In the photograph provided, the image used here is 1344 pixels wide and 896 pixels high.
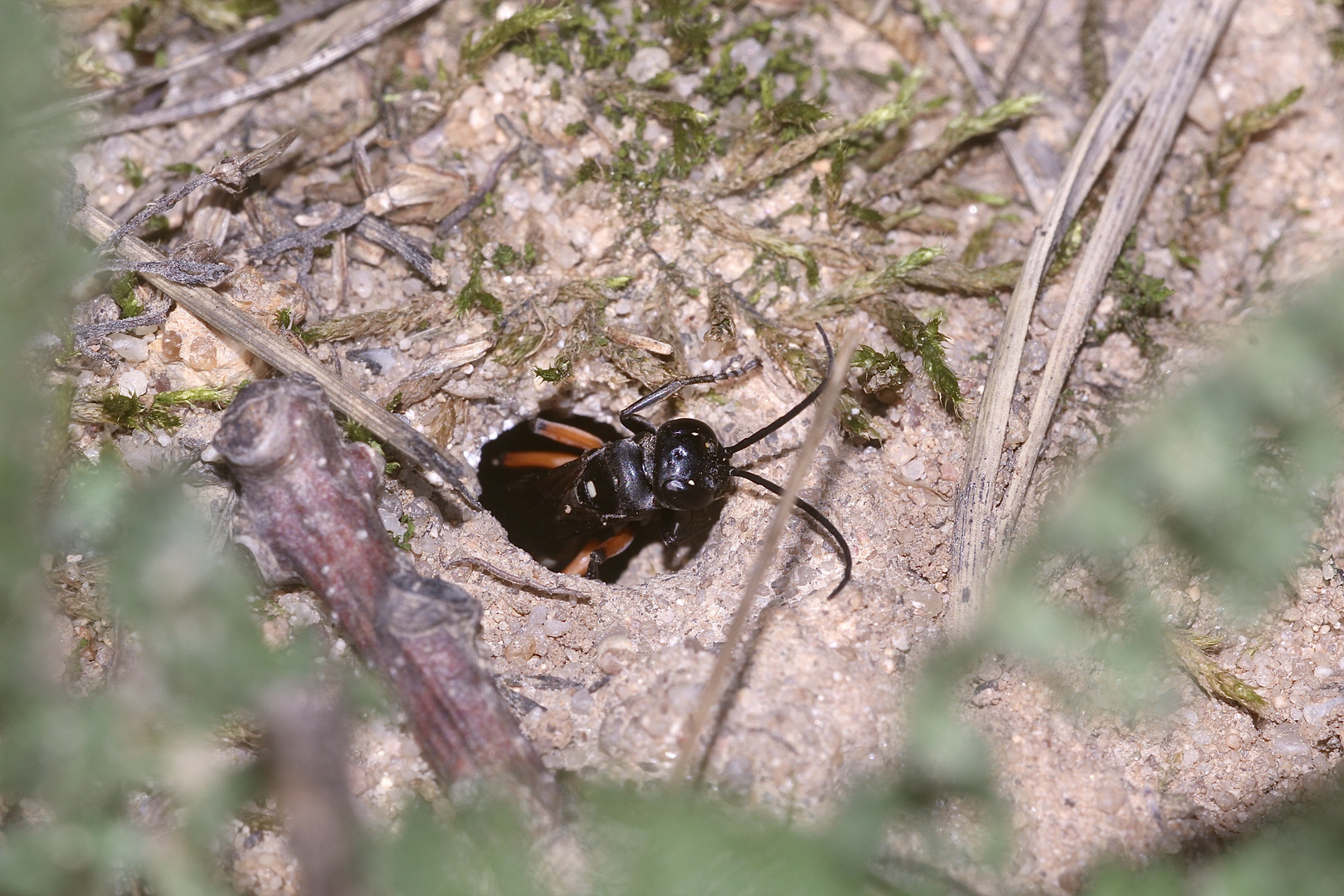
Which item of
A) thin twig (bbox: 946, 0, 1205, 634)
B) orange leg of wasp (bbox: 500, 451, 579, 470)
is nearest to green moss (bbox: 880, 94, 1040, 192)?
thin twig (bbox: 946, 0, 1205, 634)

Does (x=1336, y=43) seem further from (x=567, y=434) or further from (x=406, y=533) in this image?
(x=406, y=533)

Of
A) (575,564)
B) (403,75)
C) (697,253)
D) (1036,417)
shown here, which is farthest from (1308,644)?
(403,75)

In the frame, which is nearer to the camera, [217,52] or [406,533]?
[406,533]

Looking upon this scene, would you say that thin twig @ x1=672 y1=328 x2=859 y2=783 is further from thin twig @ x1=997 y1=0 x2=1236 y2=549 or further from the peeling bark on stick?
thin twig @ x1=997 y1=0 x2=1236 y2=549

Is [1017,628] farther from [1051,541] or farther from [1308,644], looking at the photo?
[1308,644]

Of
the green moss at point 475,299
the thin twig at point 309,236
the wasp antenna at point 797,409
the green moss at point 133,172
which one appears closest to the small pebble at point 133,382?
the thin twig at point 309,236

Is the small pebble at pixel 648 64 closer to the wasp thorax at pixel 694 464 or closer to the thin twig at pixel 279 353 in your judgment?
the wasp thorax at pixel 694 464

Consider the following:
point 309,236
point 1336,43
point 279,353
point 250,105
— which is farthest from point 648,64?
point 1336,43
